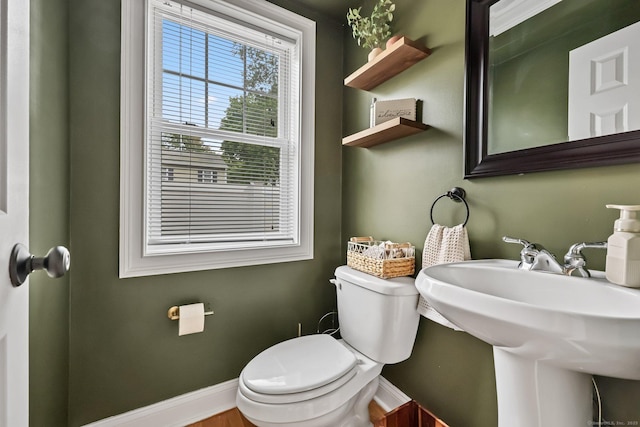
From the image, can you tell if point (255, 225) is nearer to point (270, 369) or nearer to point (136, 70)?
point (270, 369)

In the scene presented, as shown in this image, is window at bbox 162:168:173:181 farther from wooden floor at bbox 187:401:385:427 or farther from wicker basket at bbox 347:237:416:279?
wooden floor at bbox 187:401:385:427

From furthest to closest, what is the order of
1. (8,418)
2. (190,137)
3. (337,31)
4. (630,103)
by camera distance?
(337,31) → (190,137) → (630,103) → (8,418)

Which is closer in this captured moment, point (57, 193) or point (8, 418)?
point (8, 418)

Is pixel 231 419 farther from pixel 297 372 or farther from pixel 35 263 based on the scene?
pixel 35 263

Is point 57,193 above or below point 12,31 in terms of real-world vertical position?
below

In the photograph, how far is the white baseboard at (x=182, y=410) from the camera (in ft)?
4.34

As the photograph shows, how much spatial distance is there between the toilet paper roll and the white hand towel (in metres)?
1.03

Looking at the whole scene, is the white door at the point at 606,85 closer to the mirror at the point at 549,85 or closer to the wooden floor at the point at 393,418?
the mirror at the point at 549,85

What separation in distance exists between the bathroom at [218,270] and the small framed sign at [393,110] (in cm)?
7

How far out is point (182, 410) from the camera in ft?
4.68

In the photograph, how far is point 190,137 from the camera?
1493 millimetres

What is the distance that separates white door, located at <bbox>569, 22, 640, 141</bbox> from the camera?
78 centimetres

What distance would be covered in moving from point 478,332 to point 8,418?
2.86 ft

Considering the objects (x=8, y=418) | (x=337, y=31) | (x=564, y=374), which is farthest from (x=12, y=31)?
(x=337, y=31)
